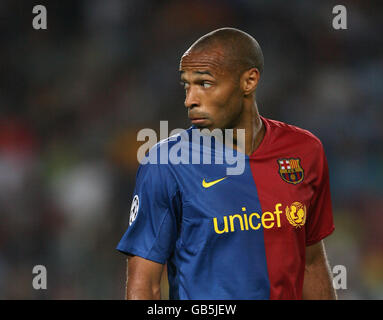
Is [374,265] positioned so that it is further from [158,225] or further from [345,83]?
[158,225]

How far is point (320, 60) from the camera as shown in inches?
274

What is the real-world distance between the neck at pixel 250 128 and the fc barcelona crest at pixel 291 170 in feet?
0.48

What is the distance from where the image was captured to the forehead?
2.61 m

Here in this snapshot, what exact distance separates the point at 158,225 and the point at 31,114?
4.39m

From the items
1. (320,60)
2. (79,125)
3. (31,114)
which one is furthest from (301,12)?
(31,114)

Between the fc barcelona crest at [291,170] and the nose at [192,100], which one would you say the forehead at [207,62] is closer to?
the nose at [192,100]

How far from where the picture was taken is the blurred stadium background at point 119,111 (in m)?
6.13

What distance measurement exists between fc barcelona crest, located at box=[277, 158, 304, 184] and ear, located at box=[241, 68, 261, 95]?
1.20 feet

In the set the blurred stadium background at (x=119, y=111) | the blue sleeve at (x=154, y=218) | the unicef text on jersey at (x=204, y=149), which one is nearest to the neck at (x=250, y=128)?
the unicef text on jersey at (x=204, y=149)

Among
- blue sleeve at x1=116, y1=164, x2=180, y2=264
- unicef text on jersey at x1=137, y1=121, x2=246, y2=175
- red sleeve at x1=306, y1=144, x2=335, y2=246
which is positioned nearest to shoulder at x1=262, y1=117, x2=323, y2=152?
red sleeve at x1=306, y1=144, x2=335, y2=246

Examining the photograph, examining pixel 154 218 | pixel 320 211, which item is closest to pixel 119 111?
pixel 320 211

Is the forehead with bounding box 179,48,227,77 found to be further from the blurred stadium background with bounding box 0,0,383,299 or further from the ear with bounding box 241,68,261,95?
the blurred stadium background with bounding box 0,0,383,299

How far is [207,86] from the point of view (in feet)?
8.66

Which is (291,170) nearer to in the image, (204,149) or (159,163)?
(204,149)
